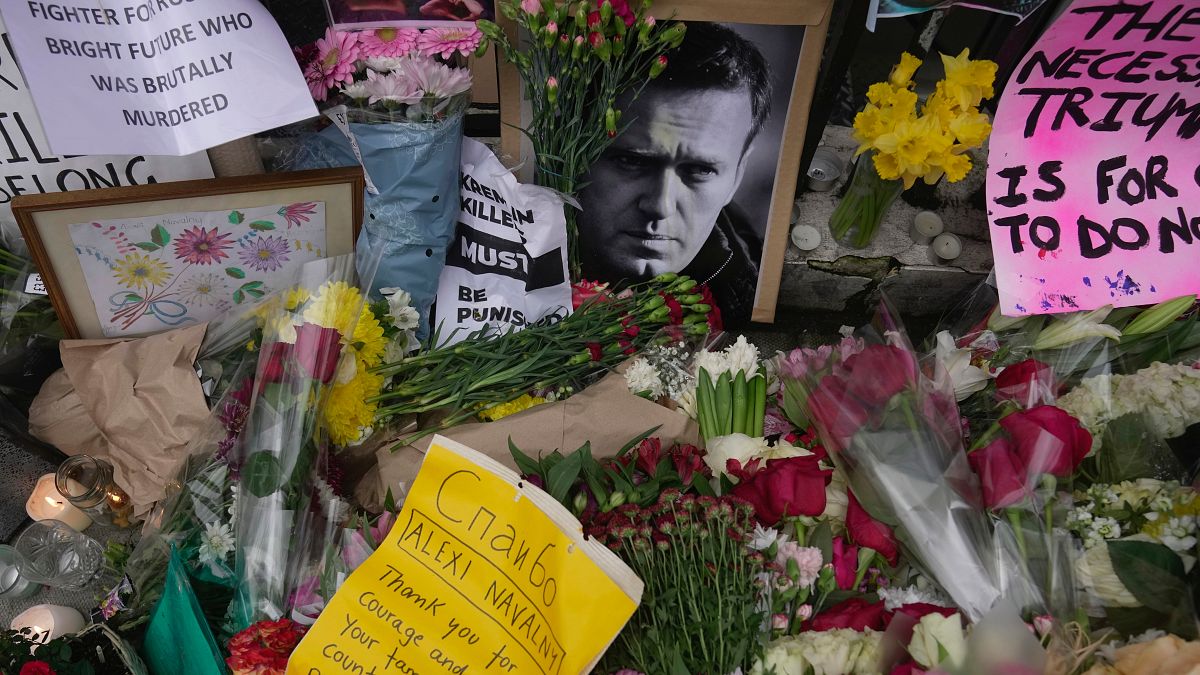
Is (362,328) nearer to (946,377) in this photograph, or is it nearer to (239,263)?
(239,263)

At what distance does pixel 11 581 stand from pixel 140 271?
34.4 inches

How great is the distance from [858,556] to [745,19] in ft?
3.62

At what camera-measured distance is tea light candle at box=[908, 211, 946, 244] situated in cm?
223

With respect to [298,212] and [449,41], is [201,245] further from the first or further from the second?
[449,41]

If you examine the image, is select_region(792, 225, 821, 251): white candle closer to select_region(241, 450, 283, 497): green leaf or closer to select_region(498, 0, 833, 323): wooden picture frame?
select_region(498, 0, 833, 323): wooden picture frame

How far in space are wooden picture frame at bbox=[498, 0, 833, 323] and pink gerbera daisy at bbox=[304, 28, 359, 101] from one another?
1.08 feet

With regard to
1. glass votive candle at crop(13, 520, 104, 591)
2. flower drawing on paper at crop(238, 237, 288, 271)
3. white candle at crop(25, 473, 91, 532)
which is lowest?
glass votive candle at crop(13, 520, 104, 591)

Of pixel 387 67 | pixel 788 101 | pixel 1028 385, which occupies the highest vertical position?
pixel 387 67

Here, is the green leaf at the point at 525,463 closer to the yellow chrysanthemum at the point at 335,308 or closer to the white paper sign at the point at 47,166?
the yellow chrysanthemum at the point at 335,308

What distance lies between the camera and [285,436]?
136 cm

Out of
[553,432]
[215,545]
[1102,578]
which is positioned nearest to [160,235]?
[215,545]

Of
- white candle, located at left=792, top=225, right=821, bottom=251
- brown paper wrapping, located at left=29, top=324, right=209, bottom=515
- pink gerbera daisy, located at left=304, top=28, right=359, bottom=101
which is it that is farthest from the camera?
white candle, located at left=792, top=225, right=821, bottom=251

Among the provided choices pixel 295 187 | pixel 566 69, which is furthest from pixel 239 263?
pixel 566 69

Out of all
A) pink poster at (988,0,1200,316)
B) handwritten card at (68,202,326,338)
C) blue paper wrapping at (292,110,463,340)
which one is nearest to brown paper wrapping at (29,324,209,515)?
handwritten card at (68,202,326,338)
